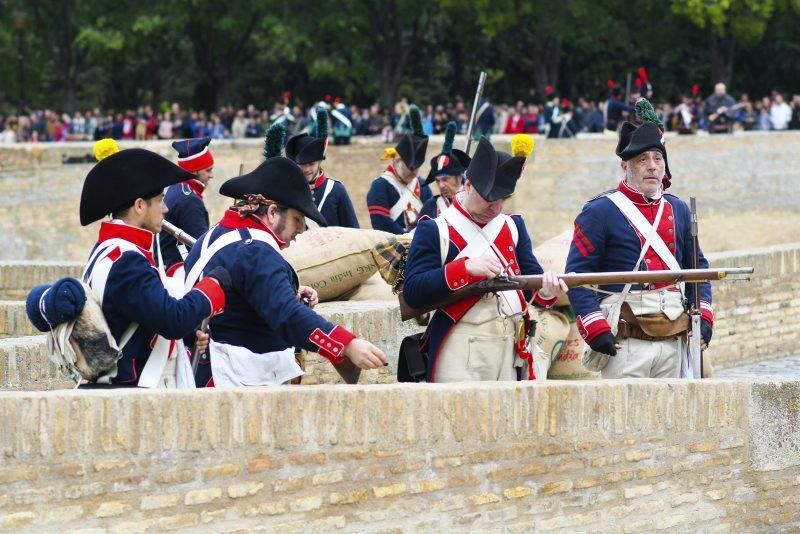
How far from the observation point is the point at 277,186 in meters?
7.11

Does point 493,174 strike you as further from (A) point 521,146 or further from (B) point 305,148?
(B) point 305,148

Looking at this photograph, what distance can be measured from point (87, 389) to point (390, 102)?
1645 inches

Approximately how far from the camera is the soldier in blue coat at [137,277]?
6.42m

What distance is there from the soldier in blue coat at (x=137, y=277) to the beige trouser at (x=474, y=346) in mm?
1449

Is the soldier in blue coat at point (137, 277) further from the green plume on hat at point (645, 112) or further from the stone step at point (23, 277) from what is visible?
the stone step at point (23, 277)

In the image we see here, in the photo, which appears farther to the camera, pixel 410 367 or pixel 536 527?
pixel 410 367

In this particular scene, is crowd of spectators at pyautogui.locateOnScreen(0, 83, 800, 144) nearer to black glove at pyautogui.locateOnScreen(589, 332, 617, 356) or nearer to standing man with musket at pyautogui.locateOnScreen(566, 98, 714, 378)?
standing man with musket at pyautogui.locateOnScreen(566, 98, 714, 378)

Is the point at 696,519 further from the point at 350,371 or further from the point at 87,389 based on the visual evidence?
the point at 87,389

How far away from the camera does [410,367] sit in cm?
801

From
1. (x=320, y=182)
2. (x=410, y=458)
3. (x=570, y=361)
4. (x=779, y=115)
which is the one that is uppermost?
(x=779, y=115)

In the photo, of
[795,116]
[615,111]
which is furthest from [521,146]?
[795,116]

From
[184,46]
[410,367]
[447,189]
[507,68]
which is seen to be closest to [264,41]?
[184,46]

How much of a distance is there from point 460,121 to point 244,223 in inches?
1195

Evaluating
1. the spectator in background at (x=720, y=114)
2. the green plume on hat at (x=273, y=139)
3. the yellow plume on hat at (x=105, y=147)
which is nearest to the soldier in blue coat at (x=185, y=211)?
the green plume on hat at (x=273, y=139)
